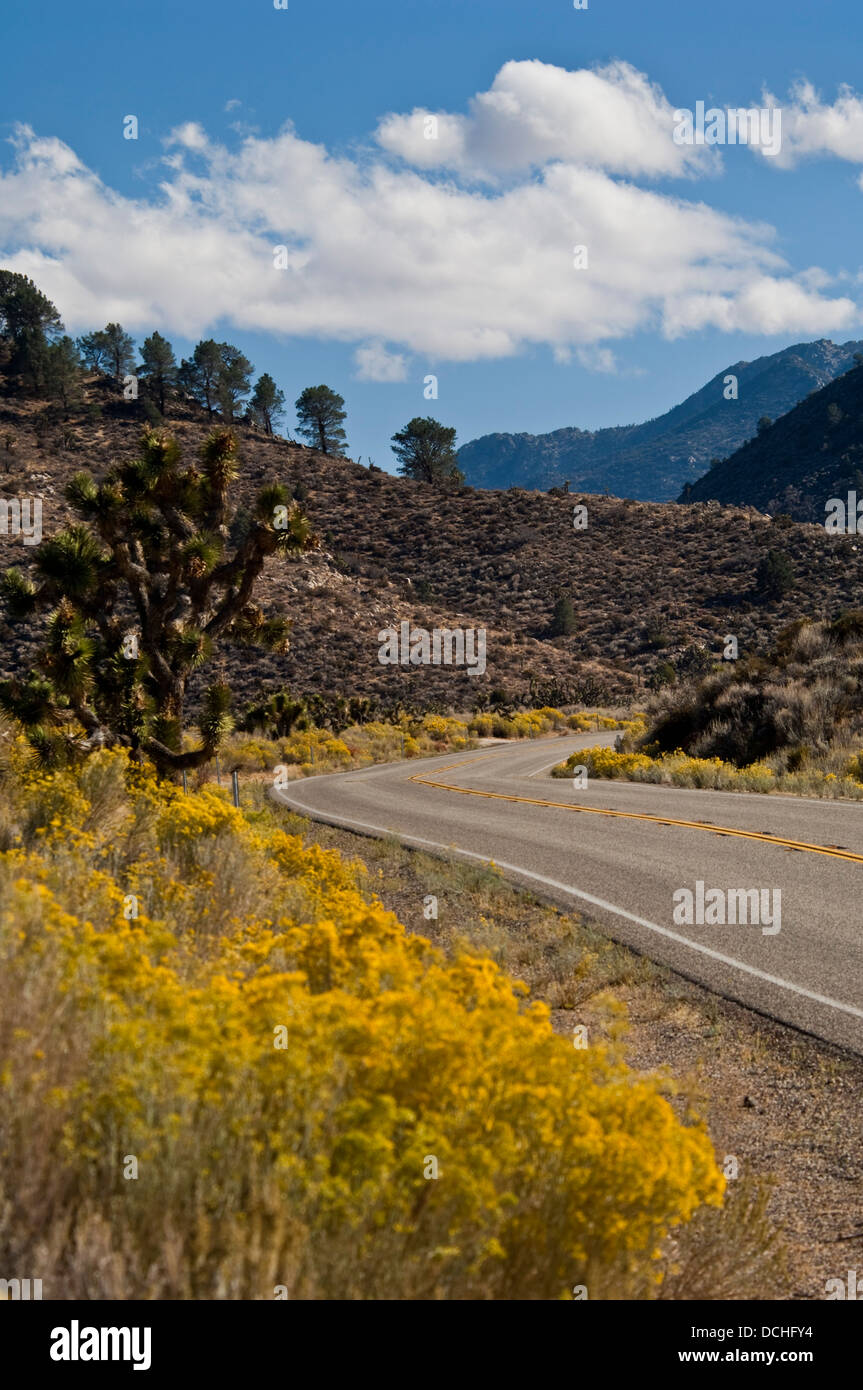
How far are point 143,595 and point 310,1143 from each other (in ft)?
36.8

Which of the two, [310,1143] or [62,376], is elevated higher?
[62,376]

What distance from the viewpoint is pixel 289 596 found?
58.0m

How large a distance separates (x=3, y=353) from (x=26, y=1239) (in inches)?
3614

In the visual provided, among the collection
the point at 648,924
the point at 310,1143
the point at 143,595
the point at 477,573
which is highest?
the point at 477,573

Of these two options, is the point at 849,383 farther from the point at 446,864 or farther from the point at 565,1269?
the point at 565,1269

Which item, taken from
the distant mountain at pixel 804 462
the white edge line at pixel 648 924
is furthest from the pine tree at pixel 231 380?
the white edge line at pixel 648 924

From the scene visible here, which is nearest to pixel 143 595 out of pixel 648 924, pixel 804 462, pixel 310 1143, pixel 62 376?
pixel 648 924

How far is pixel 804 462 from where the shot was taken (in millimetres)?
106062

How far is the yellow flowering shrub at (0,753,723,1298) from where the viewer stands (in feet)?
8.48

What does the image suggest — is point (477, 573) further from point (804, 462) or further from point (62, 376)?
point (804, 462)

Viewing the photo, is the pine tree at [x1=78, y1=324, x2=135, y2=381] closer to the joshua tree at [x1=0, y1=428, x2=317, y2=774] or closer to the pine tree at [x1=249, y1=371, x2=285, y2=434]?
the pine tree at [x1=249, y1=371, x2=285, y2=434]

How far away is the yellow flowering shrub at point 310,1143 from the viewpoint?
259 cm

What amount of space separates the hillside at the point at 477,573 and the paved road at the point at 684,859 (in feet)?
102
